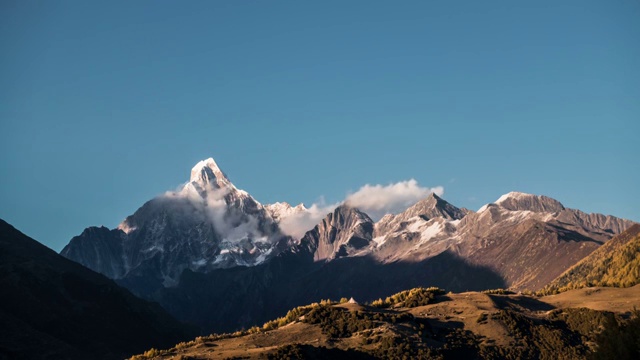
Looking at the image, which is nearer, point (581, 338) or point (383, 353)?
point (383, 353)

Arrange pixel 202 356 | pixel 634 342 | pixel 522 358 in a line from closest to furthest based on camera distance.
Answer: pixel 634 342
pixel 202 356
pixel 522 358

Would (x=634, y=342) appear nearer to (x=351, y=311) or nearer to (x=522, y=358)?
(x=522, y=358)

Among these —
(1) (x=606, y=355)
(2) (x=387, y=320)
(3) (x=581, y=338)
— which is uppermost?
(2) (x=387, y=320)

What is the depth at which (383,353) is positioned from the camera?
170 metres

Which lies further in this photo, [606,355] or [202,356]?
[202,356]

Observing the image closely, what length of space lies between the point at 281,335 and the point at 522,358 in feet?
206

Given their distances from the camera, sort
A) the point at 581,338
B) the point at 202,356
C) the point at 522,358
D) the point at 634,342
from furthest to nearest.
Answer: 1. the point at 581,338
2. the point at 522,358
3. the point at 202,356
4. the point at 634,342

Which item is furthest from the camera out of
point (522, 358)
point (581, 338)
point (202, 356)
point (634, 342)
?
point (581, 338)

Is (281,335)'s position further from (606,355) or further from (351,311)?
(606,355)

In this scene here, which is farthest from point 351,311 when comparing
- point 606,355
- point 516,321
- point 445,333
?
point 606,355

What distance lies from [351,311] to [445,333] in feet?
88.2

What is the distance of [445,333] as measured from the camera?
190250 millimetres

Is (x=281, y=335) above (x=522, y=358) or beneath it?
above

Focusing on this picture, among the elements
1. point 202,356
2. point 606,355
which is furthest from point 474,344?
point 606,355
